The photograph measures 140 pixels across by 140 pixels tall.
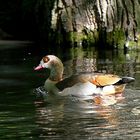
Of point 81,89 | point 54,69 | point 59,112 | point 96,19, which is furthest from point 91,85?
point 96,19

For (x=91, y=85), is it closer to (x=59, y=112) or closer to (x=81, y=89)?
(x=81, y=89)

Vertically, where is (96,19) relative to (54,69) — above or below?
above

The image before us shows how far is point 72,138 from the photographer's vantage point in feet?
31.2

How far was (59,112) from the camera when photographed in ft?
38.3

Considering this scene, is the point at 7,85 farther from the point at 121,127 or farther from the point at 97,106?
the point at 121,127

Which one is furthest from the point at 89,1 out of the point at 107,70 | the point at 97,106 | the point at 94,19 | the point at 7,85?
the point at 97,106

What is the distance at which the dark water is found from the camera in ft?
32.6

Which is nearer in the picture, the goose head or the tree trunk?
the goose head

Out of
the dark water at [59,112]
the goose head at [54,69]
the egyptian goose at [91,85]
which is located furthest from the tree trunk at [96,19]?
A: the egyptian goose at [91,85]

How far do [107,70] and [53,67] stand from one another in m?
3.57

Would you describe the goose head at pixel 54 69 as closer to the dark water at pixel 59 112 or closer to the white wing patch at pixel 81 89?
the dark water at pixel 59 112

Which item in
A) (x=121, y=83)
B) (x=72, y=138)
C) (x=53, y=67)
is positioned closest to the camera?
(x=72, y=138)

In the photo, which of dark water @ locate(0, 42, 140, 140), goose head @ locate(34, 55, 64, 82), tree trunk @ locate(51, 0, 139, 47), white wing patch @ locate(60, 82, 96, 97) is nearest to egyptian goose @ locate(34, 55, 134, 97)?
white wing patch @ locate(60, 82, 96, 97)

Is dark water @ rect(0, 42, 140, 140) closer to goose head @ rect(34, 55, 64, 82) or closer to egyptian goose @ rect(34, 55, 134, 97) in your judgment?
egyptian goose @ rect(34, 55, 134, 97)
